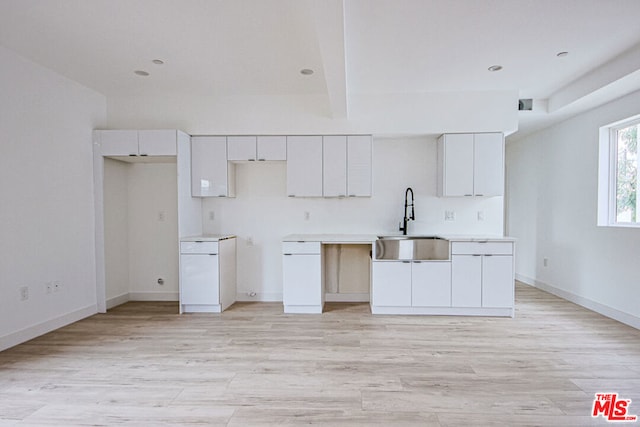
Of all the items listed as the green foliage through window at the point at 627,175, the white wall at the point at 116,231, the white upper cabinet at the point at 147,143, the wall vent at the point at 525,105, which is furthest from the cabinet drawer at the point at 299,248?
the green foliage through window at the point at 627,175

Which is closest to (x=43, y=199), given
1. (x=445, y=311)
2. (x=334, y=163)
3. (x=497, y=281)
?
(x=334, y=163)

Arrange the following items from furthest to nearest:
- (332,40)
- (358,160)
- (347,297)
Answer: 1. (347,297)
2. (358,160)
3. (332,40)

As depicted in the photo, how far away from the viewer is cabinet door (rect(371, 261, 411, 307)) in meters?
3.62

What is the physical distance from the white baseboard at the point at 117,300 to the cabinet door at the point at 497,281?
4533 millimetres

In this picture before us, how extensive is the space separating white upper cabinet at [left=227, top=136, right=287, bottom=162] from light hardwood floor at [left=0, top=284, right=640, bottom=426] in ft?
6.47

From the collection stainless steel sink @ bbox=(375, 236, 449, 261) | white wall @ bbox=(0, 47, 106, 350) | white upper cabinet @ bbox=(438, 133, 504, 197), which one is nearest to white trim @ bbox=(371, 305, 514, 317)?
stainless steel sink @ bbox=(375, 236, 449, 261)

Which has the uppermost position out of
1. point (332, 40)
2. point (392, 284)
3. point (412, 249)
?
point (332, 40)

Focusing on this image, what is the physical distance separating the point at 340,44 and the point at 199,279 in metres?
2.94

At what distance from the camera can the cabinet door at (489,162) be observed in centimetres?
384

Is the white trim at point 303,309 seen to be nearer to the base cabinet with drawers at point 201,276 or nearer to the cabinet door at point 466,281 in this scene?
the base cabinet with drawers at point 201,276

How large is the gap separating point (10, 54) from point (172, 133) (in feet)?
4.82

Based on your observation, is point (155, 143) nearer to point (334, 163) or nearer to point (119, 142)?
point (119, 142)

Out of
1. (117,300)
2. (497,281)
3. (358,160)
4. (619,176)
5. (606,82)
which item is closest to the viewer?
(606,82)

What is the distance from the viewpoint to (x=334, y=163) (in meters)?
3.99
